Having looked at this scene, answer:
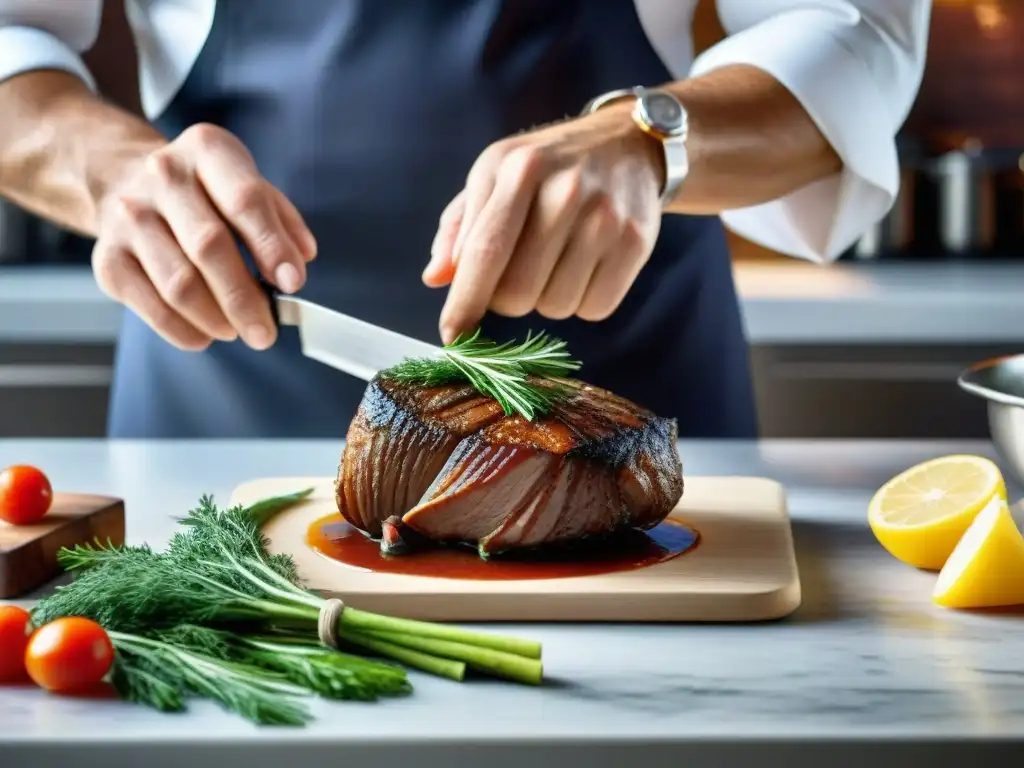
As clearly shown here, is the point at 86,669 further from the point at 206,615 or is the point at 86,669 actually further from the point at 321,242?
the point at 321,242

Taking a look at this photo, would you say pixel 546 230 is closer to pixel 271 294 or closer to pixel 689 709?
pixel 271 294

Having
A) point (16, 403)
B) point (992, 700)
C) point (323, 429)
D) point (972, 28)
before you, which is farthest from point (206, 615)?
point (972, 28)

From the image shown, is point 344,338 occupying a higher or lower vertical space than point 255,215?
lower

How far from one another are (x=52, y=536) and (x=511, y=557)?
0.43m

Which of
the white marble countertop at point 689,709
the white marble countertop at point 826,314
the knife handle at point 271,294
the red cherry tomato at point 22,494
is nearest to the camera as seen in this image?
the white marble countertop at point 689,709

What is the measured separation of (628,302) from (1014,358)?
0.59 meters

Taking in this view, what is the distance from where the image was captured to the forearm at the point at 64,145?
5.76 feet

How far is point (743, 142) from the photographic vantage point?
1773 mm

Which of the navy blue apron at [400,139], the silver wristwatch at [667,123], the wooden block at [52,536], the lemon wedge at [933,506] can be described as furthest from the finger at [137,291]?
the lemon wedge at [933,506]

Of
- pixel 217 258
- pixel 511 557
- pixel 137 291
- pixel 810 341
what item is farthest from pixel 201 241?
pixel 810 341

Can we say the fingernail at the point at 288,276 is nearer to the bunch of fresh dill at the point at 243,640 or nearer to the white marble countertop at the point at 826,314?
the bunch of fresh dill at the point at 243,640

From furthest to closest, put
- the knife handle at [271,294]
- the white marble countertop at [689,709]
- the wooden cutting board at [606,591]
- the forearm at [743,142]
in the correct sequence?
the forearm at [743,142], the knife handle at [271,294], the wooden cutting board at [606,591], the white marble countertop at [689,709]

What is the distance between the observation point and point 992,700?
99 centimetres

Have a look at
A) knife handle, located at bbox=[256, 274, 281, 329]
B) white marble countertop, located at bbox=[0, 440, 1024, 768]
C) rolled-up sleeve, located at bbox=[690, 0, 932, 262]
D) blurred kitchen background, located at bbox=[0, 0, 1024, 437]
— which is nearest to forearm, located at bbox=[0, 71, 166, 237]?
knife handle, located at bbox=[256, 274, 281, 329]
